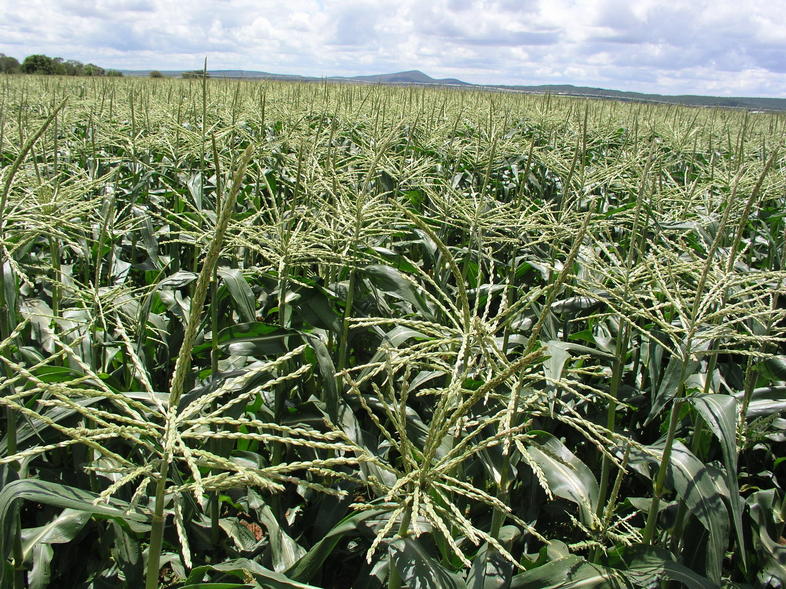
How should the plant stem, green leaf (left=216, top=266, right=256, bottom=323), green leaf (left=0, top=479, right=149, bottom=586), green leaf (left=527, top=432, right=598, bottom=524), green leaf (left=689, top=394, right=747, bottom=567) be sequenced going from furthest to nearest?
green leaf (left=216, top=266, right=256, bottom=323) → green leaf (left=527, top=432, right=598, bottom=524) → green leaf (left=689, top=394, right=747, bottom=567) → green leaf (left=0, top=479, right=149, bottom=586) → the plant stem

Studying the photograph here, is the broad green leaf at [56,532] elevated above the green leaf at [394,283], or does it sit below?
below

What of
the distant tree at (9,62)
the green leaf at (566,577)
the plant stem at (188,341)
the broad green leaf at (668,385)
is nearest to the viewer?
the plant stem at (188,341)

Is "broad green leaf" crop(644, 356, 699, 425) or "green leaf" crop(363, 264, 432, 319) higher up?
"green leaf" crop(363, 264, 432, 319)

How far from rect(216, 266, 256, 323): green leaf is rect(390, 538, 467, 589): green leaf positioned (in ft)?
4.57

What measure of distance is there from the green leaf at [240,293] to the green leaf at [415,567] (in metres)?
1.39

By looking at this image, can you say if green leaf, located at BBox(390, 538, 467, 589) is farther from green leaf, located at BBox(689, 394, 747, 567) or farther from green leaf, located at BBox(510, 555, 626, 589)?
green leaf, located at BBox(689, 394, 747, 567)

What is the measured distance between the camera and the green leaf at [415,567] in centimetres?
126

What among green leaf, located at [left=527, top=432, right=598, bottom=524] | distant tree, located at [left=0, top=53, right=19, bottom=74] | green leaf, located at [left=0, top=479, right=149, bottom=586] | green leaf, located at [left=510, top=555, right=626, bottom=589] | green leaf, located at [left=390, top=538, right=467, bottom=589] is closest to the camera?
green leaf, located at [left=390, top=538, right=467, bottom=589]

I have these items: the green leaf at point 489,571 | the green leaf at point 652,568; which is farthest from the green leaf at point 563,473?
the green leaf at point 489,571

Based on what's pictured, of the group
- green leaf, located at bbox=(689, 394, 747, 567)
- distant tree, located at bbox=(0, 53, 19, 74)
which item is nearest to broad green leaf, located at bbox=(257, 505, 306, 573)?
green leaf, located at bbox=(689, 394, 747, 567)

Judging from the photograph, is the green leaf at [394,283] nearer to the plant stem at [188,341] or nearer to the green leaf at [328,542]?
the green leaf at [328,542]

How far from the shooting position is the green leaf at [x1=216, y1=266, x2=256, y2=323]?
2453 mm

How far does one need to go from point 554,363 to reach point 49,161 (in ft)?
14.7

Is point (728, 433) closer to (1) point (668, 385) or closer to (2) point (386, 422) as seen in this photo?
(1) point (668, 385)
